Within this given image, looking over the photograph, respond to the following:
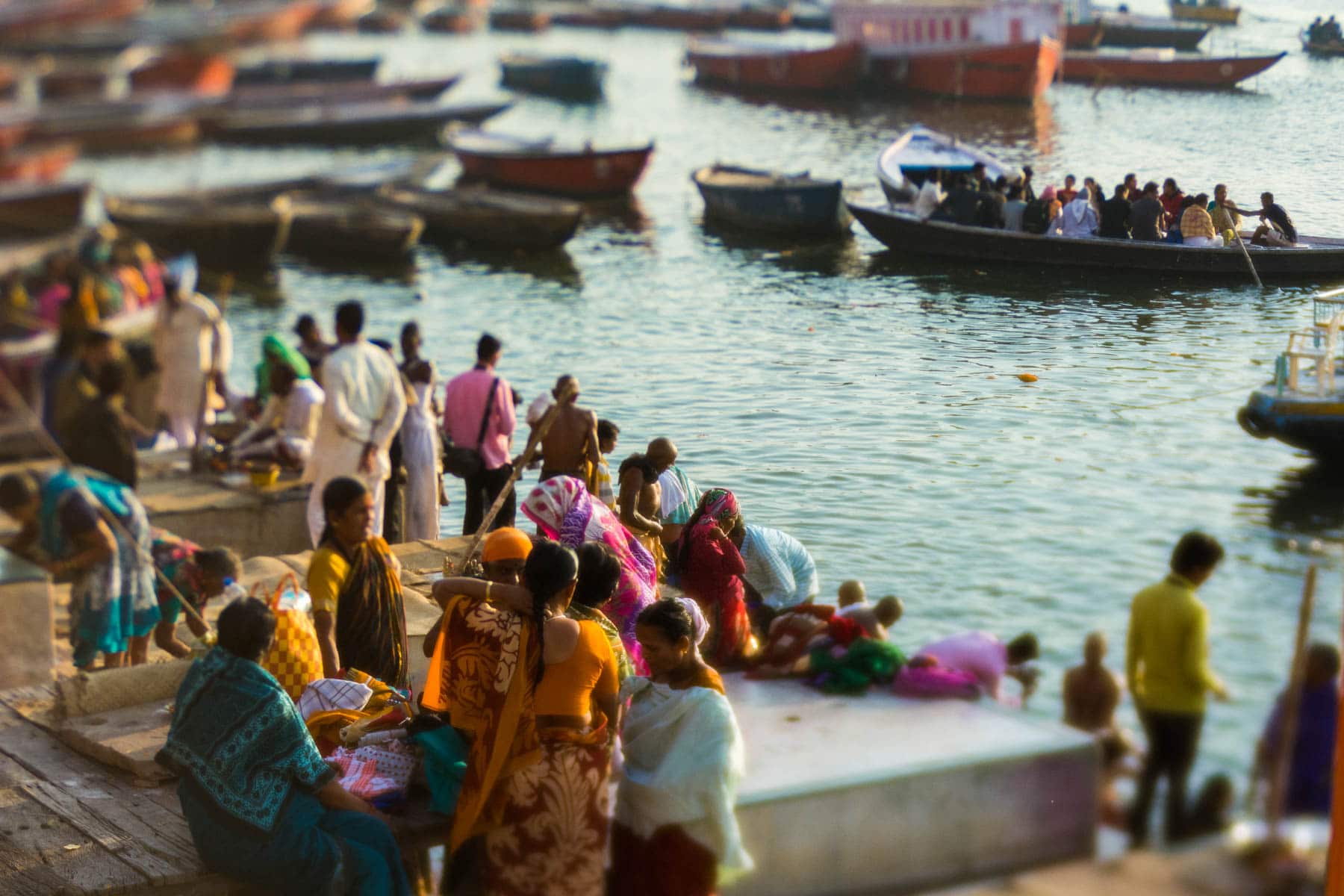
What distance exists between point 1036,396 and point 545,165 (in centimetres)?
1387

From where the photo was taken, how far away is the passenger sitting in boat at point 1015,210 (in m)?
3.47

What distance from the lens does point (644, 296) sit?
5512 mm

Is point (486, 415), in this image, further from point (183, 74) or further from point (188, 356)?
point (183, 74)

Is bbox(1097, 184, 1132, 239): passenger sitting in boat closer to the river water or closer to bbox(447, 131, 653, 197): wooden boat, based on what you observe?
the river water

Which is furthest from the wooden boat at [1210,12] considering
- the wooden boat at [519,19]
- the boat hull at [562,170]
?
the boat hull at [562,170]

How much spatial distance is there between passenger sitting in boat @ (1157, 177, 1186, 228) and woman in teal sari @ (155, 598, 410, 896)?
2037 mm

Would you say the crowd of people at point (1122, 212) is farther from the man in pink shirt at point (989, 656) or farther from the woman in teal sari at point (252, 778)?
the woman in teal sari at point (252, 778)

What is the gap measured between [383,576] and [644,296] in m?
2.11

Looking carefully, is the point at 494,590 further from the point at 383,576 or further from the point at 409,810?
the point at 383,576

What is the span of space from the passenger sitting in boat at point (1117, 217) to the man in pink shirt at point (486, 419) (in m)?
2.80

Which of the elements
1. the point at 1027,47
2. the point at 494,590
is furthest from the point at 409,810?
the point at 1027,47

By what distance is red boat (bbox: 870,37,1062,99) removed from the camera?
3645 millimetres

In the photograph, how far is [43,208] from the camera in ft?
9.08

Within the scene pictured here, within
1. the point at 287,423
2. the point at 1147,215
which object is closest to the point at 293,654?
the point at 1147,215
